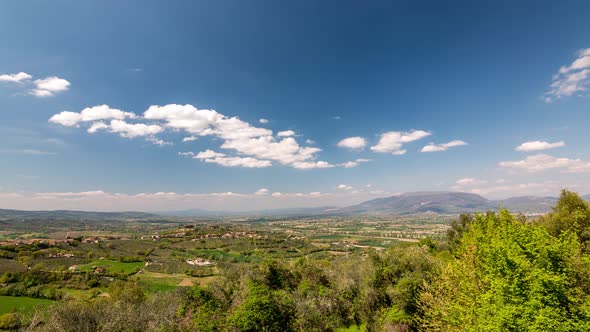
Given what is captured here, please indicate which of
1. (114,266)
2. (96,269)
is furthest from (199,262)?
(96,269)

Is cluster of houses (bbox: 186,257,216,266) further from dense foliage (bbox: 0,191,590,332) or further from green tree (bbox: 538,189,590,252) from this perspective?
green tree (bbox: 538,189,590,252)

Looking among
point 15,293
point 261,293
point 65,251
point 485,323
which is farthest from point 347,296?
point 65,251

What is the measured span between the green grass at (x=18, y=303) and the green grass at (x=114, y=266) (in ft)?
85.3

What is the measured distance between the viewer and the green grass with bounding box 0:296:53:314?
164 feet

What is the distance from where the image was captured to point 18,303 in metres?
54.8

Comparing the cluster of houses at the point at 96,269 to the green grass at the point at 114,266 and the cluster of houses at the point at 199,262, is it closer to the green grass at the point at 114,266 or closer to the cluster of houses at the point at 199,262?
the green grass at the point at 114,266

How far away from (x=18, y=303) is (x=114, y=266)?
40.1m

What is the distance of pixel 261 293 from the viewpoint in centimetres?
2747

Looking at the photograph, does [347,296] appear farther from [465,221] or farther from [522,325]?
[465,221]

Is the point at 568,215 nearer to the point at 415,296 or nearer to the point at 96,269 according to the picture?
the point at 415,296

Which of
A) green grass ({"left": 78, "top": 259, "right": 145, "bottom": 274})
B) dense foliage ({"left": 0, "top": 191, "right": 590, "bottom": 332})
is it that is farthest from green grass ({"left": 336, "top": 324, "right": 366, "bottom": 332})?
green grass ({"left": 78, "top": 259, "right": 145, "bottom": 274})

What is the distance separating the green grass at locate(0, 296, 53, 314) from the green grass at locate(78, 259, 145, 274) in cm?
2601

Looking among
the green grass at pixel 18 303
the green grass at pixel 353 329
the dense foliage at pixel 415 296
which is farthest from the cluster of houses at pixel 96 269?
the green grass at pixel 353 329

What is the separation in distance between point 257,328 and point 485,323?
18065 mm
